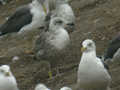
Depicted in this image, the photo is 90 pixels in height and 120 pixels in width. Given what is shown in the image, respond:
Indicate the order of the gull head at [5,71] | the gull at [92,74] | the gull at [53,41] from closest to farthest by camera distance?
the gull at [92,74], the gull head at [5,71], the gull at [53,41]

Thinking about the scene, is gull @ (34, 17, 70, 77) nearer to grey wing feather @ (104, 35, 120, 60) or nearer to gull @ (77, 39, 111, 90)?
grey wing feather @ (104, 35, 120, 60)

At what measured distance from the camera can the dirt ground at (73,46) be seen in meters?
11.0

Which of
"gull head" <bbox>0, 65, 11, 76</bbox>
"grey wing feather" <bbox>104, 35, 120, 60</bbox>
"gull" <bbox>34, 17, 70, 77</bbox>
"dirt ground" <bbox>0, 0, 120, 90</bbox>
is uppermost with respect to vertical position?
"gull head" <bbox>0, 65, 11, 76</bbox>

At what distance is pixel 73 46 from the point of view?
42.6ft

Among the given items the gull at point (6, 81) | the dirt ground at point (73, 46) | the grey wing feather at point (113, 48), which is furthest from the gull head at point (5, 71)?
the grey wing feather at point (113, 48)

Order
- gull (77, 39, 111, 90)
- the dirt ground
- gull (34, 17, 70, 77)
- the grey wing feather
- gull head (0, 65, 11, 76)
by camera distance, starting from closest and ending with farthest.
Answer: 1. gull (77, 39, 111, 90)
2. gull head (0, 65, 11, 76)
3. gull (34, 17, 70, 77)
4. the dirt ground
5. the grey wing feather

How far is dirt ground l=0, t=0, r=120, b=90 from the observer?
11.0 metres

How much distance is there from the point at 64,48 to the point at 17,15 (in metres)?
4.23

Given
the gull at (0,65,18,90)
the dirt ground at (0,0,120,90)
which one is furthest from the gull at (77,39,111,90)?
the gull at (0,65,18,90)

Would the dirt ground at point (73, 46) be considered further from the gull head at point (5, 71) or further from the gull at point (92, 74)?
the gull head at point (5, 71)

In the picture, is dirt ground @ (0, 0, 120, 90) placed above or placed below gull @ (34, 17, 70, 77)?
below

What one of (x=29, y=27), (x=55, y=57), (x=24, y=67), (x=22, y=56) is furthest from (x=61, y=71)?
(x=29, y=27)

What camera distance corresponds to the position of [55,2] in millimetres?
14898

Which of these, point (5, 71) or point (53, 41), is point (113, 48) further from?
point (5, 71)
